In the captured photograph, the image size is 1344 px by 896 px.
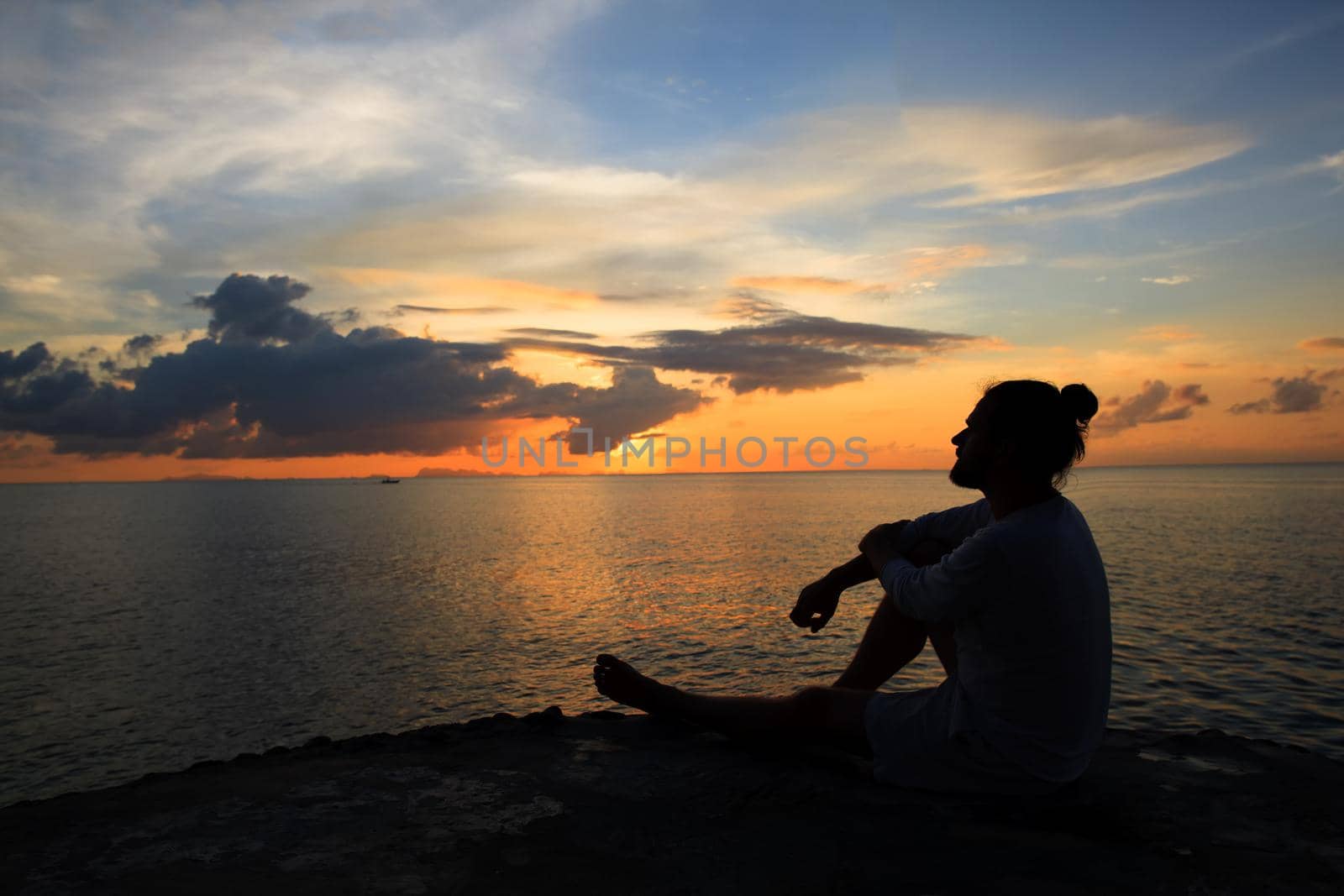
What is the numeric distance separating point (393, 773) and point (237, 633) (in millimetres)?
19423

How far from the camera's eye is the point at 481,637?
66.4 feet

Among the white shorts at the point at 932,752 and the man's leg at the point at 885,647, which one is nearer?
the white shorts at the point at 932,752

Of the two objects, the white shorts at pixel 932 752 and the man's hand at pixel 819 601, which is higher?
the man's hand at pixel 819 601

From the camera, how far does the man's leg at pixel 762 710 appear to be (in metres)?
4.88

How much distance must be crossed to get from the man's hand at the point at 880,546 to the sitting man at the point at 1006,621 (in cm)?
1

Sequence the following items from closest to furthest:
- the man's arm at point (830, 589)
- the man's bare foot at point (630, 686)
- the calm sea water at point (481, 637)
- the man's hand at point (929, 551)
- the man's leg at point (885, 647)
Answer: the man's hand at point (929, 551)
the man's leg at point (885, 647)
the man's arm at point (830, 589)
the man's bare foot at point (630, 686)
the calm sea water at point (481, 637)

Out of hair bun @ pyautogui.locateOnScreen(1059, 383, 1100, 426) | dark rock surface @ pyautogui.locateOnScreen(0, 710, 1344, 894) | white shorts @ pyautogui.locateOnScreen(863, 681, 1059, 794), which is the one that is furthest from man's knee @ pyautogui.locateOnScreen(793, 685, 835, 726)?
hair bun @ pyautogui.locateOnScreen(1059, 383, 1100, 426)

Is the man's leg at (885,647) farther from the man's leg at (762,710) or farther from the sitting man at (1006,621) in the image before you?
the man's leg at (762,710)

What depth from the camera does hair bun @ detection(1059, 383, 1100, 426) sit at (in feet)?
13.4

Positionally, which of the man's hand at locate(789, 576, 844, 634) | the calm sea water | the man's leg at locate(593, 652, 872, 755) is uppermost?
the man's hand at locate(789, 576, 844, 634)

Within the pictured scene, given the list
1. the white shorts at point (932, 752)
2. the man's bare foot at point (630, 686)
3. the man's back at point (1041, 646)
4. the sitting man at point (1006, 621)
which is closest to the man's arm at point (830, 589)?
the sitting man at point (1006, 621)

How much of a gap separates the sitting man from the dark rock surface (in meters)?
0.35

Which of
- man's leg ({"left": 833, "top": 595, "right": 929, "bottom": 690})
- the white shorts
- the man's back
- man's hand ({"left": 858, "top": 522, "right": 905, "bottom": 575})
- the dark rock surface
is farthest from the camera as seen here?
man's leg ({"left": 833, "top": 595, "right": 929, "bottom": 690})

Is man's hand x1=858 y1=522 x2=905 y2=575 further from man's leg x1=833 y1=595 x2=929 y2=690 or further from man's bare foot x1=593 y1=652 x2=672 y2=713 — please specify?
man's bare foot x1=593 y1=652 x2=672 y2=713
